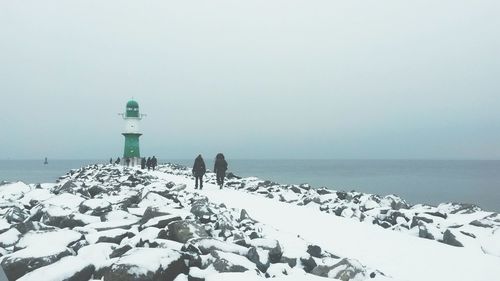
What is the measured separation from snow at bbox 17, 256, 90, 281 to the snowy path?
4091 mm

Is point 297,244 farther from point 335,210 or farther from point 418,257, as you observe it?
point 335,210

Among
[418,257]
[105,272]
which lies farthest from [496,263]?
[105,272]

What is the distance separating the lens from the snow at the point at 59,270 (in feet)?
17.9

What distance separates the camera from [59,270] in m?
5.55

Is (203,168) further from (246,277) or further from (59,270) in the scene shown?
(246,277)

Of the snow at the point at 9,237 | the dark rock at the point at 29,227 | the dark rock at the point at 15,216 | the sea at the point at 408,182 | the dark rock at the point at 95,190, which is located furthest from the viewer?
the sea at the point at 408,182

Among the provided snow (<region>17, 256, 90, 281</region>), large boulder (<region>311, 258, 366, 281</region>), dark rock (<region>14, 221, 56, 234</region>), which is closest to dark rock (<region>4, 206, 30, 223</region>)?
dark rock (<region>14, 221, 56, 234</region>)

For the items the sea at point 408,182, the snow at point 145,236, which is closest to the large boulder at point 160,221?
the snow at point 145,236

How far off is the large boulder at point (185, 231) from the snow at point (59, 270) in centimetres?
159

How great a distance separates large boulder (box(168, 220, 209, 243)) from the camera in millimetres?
7035

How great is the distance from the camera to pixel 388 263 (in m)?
7.02

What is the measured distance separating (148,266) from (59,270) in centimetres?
117

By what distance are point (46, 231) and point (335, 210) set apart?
7576mm

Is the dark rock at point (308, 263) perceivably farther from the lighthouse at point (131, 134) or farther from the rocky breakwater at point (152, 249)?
the lighthouse at point (131, 134)
